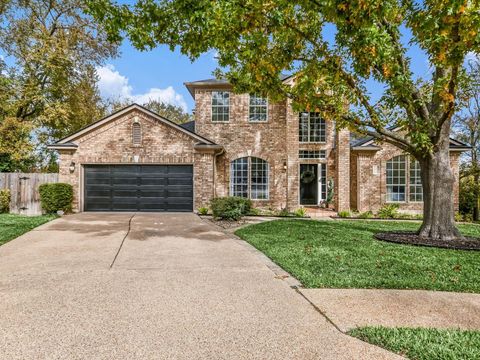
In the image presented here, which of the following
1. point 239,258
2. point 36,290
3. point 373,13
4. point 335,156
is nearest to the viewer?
point 36,290

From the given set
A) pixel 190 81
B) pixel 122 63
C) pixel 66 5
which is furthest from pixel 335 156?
pixel 66 5

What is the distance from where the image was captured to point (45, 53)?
19391 millimetres

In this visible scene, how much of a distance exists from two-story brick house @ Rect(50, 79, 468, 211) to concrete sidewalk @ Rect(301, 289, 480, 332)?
1097cm

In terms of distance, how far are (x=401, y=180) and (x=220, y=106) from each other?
1020 cm

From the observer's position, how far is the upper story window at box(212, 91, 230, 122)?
16.6m

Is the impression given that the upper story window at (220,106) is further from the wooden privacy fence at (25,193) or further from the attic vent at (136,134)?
the wooden privacy fence at (25,193)

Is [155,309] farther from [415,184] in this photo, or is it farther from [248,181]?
[415,184]

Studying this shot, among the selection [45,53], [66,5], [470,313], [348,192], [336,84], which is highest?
[66,5]

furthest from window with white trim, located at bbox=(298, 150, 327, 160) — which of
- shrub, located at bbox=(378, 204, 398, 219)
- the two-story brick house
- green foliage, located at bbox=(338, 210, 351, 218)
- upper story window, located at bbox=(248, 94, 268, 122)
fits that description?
shrub, located at bbox=(378, 204, 398, 219)

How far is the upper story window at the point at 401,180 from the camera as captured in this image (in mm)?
16047

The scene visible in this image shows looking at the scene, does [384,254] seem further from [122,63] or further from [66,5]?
[66,5]

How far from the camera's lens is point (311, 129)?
16.6 m

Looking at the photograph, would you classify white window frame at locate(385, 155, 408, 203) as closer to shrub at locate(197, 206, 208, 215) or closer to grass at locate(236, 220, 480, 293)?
grass at locate(236, 220, 480, 293)

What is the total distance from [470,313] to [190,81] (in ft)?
50.6
